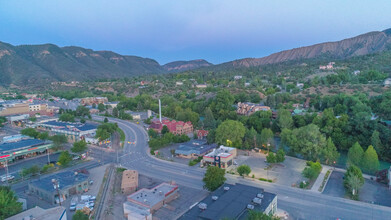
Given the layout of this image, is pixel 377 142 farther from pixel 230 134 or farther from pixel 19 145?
pixel 19 145

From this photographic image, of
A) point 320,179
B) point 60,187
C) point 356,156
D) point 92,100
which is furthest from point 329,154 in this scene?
point 92,100

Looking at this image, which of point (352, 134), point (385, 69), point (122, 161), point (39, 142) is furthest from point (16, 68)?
point (385, 69)

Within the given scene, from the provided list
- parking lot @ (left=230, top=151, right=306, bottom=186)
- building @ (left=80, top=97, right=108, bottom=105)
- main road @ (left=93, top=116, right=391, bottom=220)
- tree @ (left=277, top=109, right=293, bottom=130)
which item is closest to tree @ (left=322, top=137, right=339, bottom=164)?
parking lot @ (left=230, top=151, right=306, bottom=186)

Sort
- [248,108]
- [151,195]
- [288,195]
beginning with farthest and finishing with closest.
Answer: [248,108] < [288,195] < [151,195]

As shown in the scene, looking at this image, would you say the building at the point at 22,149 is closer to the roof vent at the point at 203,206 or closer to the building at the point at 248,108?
the roof vent at the point at 203,206

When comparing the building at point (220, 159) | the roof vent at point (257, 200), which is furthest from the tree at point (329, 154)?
the roof vent at point (257, 200)

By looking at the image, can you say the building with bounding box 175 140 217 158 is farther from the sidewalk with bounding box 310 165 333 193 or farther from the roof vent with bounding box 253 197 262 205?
the roof vent with bounding box 253 197 262 205

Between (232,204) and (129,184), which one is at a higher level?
(232,204)
